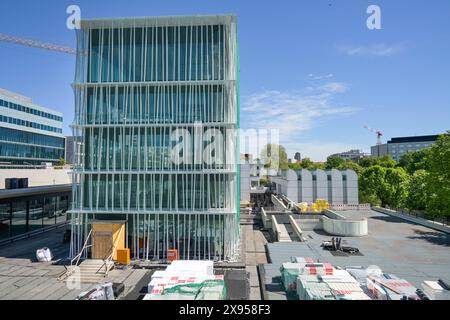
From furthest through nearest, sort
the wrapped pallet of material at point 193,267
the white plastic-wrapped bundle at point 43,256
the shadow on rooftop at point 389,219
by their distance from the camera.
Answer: the shadow on rooftop at point 389,219 → the white plastic-wrapped bundle at point 43,256 → the wrapped pallet of material at point 193,267

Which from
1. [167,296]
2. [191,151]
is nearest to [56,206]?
[191,151]

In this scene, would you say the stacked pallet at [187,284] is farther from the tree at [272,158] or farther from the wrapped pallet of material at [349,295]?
the tree at [272,158]

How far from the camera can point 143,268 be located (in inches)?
918

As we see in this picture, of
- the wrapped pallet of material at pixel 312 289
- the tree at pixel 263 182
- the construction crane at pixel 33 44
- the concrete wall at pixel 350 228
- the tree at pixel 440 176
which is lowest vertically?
the concrete wall at pixel 350 228

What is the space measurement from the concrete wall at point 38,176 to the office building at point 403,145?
159 m

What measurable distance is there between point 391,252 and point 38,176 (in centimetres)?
4387

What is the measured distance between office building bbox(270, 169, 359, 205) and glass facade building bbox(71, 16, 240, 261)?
1379 inches

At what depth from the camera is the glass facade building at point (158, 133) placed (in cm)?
2534

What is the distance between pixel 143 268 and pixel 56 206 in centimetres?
2411

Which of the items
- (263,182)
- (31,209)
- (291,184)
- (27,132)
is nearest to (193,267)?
(31,209)

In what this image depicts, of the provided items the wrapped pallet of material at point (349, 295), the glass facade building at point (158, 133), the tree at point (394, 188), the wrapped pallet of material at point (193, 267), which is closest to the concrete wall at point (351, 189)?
the tree at point (394, 188)

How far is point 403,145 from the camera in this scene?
163 metres

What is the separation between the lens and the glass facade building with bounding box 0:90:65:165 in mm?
64250
